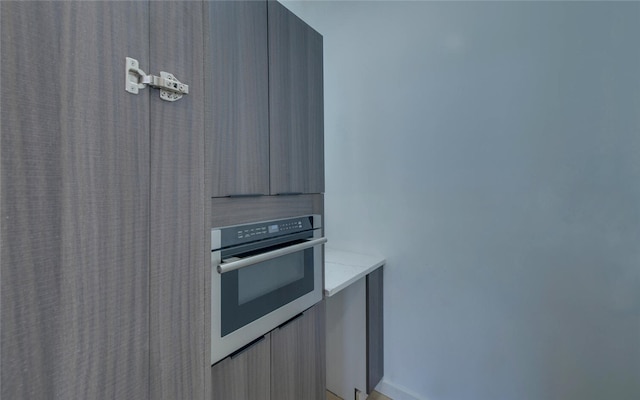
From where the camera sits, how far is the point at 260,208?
1.02m

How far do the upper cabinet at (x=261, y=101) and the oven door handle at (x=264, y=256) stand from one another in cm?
22

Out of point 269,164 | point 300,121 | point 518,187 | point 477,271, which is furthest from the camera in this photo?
point 477,271

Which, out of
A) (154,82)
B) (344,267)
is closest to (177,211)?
(154,82)

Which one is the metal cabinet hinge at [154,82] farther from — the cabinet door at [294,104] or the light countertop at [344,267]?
the light countertop at [344,267]

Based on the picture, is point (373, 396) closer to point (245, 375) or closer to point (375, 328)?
point (375, 328)

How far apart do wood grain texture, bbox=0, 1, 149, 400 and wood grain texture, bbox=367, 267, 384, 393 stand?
50.7 inches

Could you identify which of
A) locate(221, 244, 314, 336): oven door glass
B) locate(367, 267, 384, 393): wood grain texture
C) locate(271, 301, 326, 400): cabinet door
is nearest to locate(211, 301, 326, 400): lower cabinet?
locate(271, 301, 326, 400): cabinet door

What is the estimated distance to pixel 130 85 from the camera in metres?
0.56

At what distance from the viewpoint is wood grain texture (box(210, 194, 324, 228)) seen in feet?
2.84

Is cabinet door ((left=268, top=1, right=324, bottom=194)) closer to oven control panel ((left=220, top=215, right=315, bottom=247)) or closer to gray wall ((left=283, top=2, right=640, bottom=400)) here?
oven control panel ((left=220, top=215, right=315, bottom=247))

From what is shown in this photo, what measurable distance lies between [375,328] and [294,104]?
4.60 ft

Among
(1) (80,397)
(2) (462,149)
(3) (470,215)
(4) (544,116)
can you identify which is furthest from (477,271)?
(1) (80,397)

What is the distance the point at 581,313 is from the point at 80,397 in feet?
5.87

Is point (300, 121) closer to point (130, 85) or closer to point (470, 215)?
point (130, 85)
